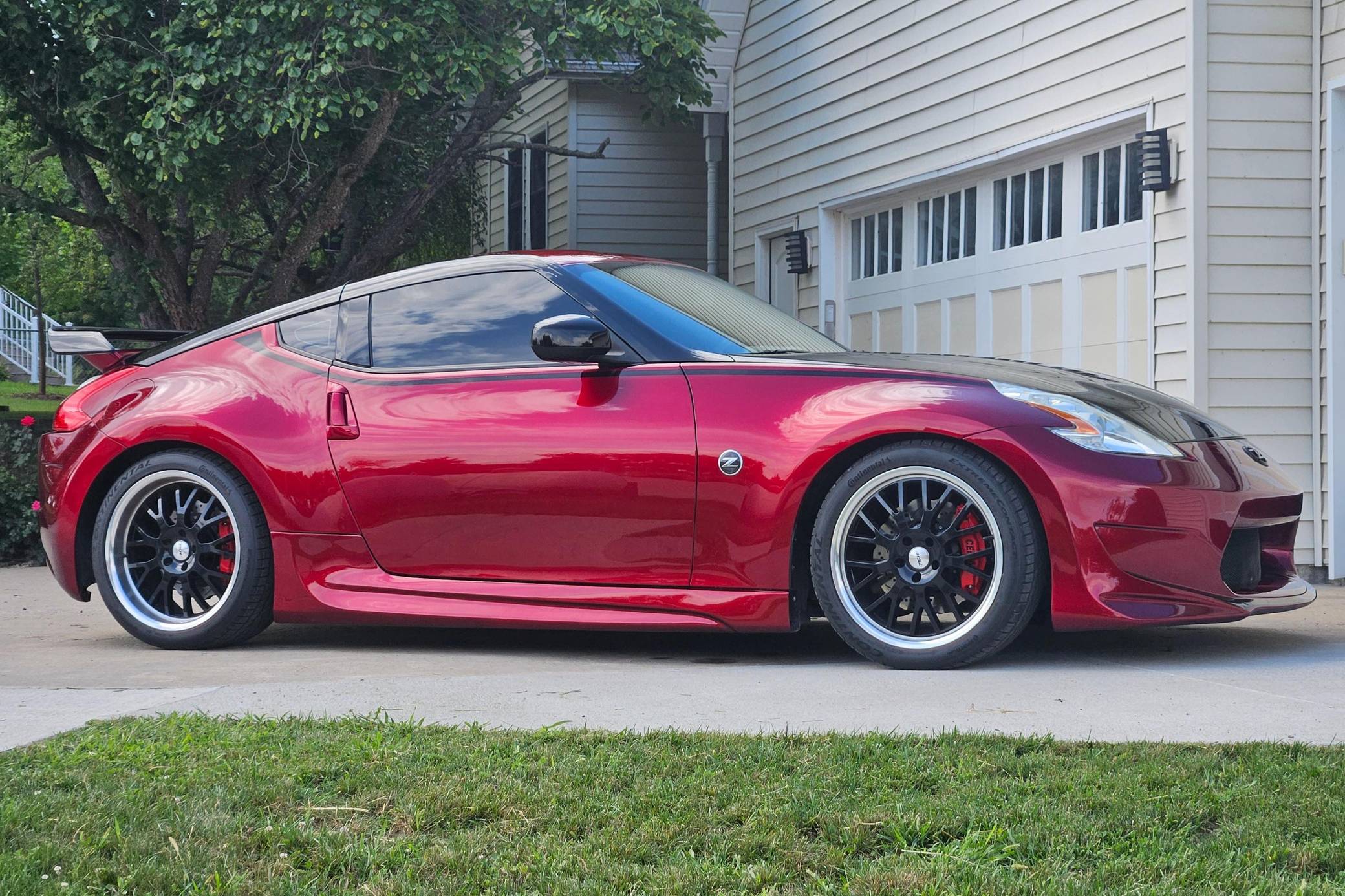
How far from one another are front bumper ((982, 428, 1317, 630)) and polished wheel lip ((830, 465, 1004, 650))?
0.15 meters

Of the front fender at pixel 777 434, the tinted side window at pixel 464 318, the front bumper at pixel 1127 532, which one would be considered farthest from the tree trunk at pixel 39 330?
the front bumper at pixel 1127 532

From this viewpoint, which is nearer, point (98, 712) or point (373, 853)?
point (373, 853)

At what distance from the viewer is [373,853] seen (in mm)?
2553

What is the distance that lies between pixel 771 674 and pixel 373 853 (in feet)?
6.81

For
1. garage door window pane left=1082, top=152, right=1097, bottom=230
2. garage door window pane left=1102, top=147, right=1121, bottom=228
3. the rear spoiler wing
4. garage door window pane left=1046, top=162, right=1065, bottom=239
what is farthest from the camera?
garage door window pane left=1046, top=162, right=1065, bottom=239

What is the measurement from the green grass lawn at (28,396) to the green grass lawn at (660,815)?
15659mm

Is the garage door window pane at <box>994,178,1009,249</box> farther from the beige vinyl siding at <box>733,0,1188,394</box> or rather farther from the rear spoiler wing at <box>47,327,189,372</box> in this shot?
the rear spoiler wing at <box>47,327,189,372</box>

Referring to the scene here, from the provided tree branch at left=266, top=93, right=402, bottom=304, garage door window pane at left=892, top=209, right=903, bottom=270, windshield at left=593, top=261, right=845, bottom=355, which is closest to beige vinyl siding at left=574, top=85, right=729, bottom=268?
tree branch at left=266, top=93, right=402, bottom=304

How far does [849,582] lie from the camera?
4586mm

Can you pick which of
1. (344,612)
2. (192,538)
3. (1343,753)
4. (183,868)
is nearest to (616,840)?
(183,868)

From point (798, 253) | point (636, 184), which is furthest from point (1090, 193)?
point (636, 184)

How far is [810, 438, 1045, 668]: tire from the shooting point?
14.4 ft

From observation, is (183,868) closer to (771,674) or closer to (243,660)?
(771,674)

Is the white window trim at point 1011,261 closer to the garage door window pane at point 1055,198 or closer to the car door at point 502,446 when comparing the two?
the garage door window pane at point 1055,198
